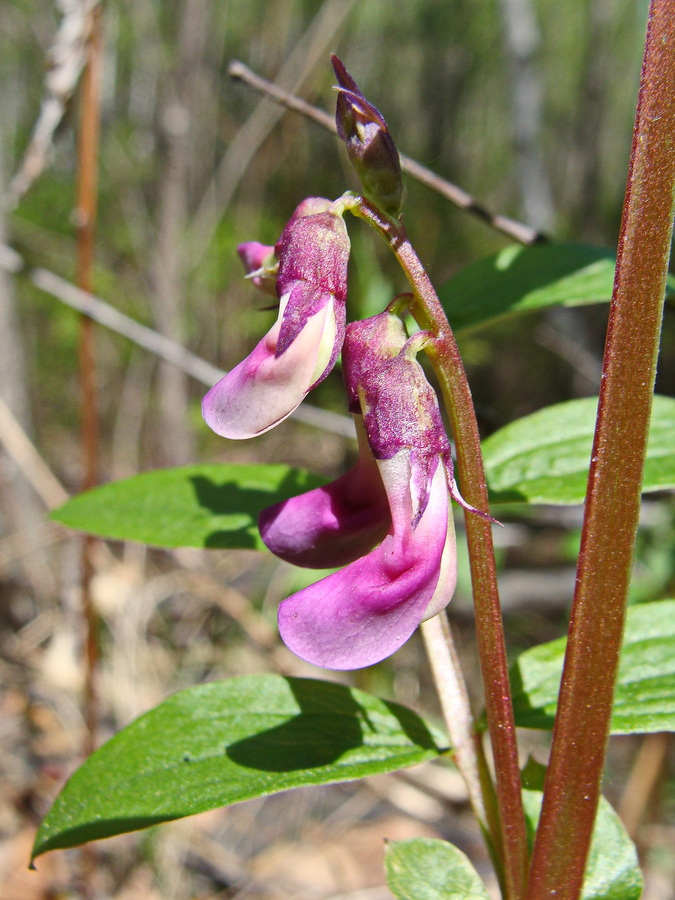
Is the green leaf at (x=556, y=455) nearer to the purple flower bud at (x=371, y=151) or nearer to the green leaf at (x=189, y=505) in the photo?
the green leaf at (x=189, y=505)

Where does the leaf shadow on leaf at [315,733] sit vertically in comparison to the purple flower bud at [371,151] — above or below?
below

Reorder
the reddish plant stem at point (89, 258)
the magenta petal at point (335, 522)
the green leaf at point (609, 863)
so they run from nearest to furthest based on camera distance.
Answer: the magenta petal at point (335, 522) < the green leaf at point (609, 863) < the reddish plant stem at point (89, 258)

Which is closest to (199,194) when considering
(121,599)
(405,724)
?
(121,599)

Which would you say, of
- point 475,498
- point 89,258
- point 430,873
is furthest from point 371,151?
point 89,258

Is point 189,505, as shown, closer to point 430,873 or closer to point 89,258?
point 430,873

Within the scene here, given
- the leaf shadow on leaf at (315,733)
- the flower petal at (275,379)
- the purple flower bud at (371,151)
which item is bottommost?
the leaf shadow on leaf at (315,733)

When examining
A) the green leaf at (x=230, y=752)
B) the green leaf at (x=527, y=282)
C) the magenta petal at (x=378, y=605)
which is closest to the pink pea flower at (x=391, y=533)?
the magenta petal at (x=378, y=605)
